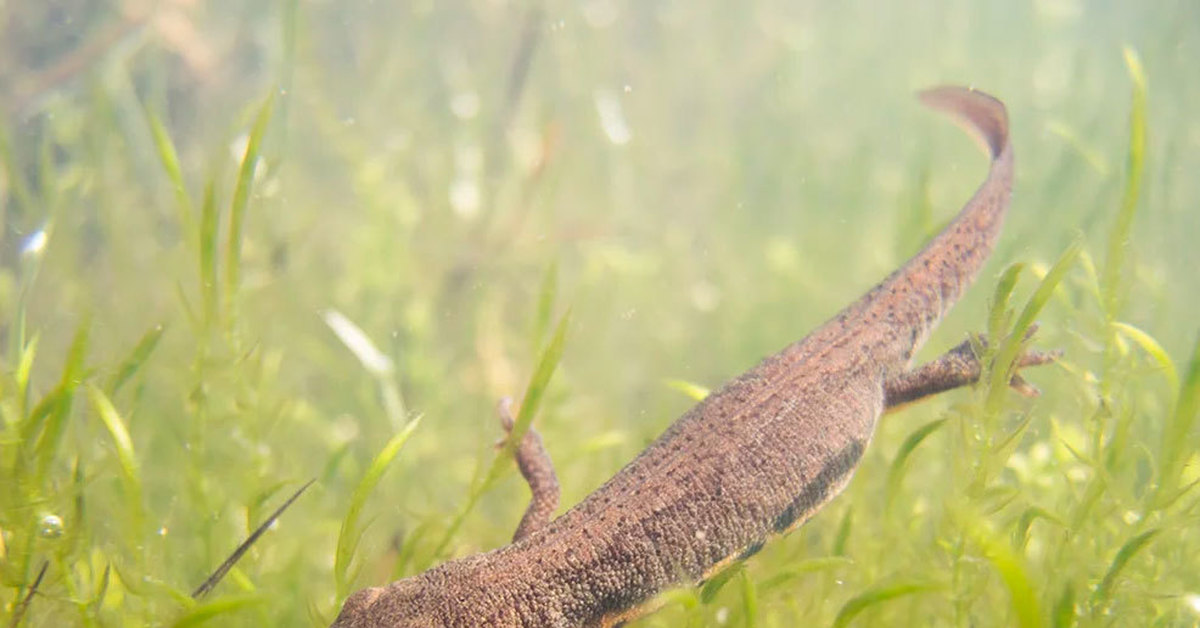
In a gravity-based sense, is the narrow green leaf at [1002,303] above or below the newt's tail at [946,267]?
above

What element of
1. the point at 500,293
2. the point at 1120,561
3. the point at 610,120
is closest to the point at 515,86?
the point at 610,120

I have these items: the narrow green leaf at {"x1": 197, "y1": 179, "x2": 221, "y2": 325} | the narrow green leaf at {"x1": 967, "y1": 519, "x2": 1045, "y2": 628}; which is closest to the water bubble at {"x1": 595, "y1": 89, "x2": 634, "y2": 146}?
the narrow green leaf at {"x1": 197, "y1": 179, "x2": 221, "y2": 325}

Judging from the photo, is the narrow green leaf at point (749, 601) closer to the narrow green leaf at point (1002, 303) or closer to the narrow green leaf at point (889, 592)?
the narrow green leaf at point (889, 592)

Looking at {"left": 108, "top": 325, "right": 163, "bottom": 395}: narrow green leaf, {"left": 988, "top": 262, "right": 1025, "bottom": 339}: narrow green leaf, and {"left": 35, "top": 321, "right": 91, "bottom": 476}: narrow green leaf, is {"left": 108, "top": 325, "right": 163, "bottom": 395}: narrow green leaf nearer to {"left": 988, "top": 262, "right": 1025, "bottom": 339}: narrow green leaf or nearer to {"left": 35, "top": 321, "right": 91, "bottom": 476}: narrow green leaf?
{"left": 35, "top": 321, "right": 91, "bottom": 476}: narrow green leaf

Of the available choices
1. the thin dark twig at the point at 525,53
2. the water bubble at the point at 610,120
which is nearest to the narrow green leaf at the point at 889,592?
the thin dark twig at the point at 525,53

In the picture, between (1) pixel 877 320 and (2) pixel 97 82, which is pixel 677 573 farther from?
(2) pixel 97 82
